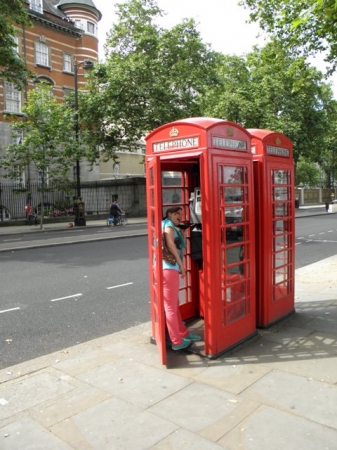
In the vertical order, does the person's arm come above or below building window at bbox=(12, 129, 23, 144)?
below

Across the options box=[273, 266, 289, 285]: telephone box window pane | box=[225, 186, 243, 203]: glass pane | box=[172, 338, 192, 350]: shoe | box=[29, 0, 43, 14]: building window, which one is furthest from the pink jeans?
box=[29, 0, 43, 14]: building window

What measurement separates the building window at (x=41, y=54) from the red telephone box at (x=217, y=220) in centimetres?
3357

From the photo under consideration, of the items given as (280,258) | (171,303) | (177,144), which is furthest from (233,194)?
(280,258)

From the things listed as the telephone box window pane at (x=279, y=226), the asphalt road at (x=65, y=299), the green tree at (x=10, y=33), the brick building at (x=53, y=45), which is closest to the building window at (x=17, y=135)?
the brick building at (x=53, y=45)

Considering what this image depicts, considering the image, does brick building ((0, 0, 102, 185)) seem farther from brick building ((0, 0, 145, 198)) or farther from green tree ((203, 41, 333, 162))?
green tree ((203, 41, 333, 162))

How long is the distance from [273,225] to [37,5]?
1421 inches

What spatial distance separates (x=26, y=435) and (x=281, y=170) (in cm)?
421

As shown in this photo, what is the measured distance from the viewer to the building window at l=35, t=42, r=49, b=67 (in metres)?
33.6

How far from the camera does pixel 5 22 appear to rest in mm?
16016

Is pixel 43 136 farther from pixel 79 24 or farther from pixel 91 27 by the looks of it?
pixel 91 27

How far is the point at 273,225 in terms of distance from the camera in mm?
5238

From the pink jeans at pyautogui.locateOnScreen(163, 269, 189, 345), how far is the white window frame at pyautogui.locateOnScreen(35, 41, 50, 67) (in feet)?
112

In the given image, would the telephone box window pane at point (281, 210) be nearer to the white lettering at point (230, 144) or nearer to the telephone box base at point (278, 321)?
the white lettering at point (230, 144)

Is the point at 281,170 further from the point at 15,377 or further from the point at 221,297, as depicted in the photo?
the point at 15,377
